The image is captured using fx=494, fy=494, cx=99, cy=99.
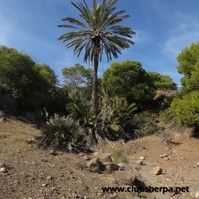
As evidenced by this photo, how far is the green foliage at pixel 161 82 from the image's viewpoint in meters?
37.7

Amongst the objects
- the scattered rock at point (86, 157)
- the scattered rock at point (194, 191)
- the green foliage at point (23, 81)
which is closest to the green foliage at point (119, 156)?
the scattered rock at point (86, 157)

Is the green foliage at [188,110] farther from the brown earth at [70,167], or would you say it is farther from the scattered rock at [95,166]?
the scattered rock at [95,166]

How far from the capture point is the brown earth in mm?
15523

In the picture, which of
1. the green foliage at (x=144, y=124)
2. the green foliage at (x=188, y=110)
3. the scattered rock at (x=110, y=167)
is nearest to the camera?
the scattered rock at (x=110, y=167)

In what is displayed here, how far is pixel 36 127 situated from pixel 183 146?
7.89 m

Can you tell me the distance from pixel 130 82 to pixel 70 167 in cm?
1781

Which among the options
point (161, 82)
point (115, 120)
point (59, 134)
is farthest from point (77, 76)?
point (59, 134)

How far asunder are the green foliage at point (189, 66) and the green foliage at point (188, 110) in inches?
50.1

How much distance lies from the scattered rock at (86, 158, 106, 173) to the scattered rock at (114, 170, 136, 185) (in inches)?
25.0

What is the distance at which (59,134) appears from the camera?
854 inches

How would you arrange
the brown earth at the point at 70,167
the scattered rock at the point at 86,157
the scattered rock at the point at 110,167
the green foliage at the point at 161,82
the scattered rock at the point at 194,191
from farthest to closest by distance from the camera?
Answer: 1. the green foliage at the point at 161,82
2. the scattered rock at the point at 86,157
3. the scattered rock at the point at 110,167
4. the scattered rock at the point at 194,191
5. the brown earth at the point at 70,167

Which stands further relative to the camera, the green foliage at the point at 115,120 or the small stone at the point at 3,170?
the green foliage at the point at 115,120

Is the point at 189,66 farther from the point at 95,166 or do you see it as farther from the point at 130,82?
the point at 95,166

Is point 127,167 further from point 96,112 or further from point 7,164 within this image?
point 96,112
